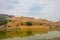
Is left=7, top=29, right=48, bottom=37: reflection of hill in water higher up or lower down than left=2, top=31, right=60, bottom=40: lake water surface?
higher up

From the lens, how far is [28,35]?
2.40 meters

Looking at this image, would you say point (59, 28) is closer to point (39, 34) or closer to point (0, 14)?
point (39, 34)

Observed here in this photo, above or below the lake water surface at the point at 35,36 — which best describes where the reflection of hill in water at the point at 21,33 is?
above

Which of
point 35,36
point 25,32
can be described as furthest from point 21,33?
point 35,36

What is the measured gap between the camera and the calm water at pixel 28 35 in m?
2.35

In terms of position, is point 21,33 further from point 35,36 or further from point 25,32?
point 35,36

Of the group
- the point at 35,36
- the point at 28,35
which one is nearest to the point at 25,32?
the point at 28,35

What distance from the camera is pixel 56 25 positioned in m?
2.56

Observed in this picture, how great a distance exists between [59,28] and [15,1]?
2.98 feet

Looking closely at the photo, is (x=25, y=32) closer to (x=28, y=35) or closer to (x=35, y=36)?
(x=28, y=35)

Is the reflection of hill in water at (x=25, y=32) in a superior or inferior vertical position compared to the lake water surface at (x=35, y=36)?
superior

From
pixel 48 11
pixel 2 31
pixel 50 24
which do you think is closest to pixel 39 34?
pixel 50 24

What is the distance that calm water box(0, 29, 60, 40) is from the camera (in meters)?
2.35

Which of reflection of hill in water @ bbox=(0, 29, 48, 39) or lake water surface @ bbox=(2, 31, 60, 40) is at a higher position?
reflection of hill in water @ bbox=(0, 29, 48, 39)
